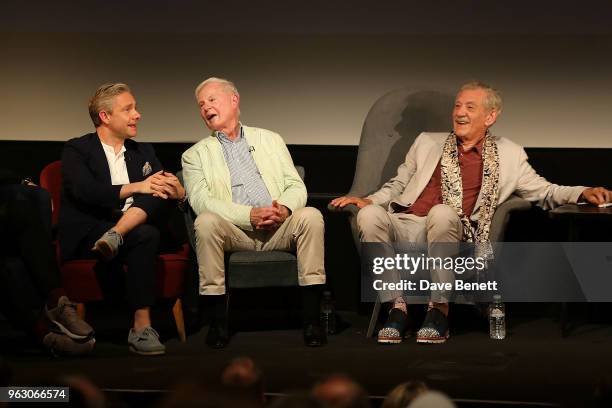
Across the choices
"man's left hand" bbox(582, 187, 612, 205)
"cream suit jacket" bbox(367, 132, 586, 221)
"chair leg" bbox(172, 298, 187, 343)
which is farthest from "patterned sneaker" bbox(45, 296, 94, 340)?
"man's left hand" bbox(582, 187, 612, 205)

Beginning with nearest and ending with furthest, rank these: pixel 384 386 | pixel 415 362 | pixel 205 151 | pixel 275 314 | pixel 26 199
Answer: pixel 384 386 < pixel 415 362 < pixel 26 199 < pixel 205 151 < pixel 275 314

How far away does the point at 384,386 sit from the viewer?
3531 mm

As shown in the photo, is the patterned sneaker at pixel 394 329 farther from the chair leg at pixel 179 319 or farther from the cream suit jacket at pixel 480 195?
the chair leg at pixel 179 319

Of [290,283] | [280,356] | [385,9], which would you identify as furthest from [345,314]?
[385,9]

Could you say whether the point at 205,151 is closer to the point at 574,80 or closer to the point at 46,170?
the point at 46,170

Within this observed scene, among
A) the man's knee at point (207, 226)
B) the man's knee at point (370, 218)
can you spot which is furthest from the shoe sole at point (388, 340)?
the man's knee at point (207, 226)

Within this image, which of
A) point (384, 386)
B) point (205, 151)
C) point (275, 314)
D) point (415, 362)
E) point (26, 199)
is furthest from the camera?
point (275, 314)

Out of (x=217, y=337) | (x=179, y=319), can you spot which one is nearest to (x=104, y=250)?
(x=179, y=319)

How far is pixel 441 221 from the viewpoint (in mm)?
4410

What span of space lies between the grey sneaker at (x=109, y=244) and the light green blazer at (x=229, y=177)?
45 cm

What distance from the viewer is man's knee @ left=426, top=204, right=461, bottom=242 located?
4.41 metres

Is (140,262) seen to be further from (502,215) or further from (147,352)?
(502,215)

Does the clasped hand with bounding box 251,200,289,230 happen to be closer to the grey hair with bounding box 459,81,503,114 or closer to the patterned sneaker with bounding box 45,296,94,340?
the patterned sneaker with bounding box 45,296,94,340

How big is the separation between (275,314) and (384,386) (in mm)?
1748
